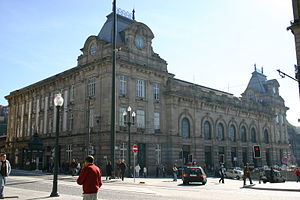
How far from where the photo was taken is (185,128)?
1871 inches

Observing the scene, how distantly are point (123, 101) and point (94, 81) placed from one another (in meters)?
4.82

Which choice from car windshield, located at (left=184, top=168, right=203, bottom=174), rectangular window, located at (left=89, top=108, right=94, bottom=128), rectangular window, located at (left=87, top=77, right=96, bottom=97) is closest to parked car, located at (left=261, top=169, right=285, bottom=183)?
car windshield, located at (left=184, top=168, right=203, bottom=174)

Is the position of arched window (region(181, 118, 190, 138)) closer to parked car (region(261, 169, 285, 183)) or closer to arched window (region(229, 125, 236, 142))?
arched window (region(229, 125, 236, 142))

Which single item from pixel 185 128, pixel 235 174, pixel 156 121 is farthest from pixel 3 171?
pixel 185 128

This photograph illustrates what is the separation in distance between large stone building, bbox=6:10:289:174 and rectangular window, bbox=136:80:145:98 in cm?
13

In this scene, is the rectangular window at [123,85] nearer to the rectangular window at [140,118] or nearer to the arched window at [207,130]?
the rectangular window at [140,118]

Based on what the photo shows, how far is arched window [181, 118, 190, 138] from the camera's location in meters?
46.9

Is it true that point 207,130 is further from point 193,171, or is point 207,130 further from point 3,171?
point 3,171

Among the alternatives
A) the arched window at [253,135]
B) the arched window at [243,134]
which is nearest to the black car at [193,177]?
the arched window at [243,134]

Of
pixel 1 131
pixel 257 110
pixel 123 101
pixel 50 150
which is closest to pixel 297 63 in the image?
pixel 123 101

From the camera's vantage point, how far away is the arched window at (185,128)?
46947 millimetres

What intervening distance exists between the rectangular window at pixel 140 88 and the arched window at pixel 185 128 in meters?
8.55

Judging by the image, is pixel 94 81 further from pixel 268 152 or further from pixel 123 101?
pixel 268 152

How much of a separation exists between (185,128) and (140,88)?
403 inches
